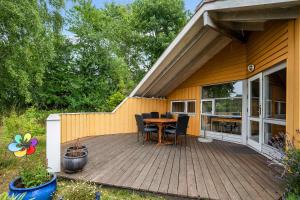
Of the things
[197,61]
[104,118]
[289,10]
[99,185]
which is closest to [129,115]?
[104,118]

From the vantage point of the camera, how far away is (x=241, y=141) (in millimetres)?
5906

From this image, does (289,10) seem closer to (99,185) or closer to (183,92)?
(99,185)

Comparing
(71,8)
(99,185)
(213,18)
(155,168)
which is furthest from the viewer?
(71,8)

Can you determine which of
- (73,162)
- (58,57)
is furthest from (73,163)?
(58,57)

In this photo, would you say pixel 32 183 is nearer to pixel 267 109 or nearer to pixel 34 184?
pixel 34 184

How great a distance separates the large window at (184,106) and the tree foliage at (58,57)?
265 cm

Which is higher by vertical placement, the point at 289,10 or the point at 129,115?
the point at 289,10

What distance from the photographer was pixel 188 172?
3.44 metres

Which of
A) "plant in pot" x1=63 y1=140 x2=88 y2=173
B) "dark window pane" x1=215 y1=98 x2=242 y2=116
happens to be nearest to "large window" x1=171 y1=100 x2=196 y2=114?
"dark window pane" x1=215 y1=98 x2=242 y2=116

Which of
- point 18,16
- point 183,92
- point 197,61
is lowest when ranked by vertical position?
point 183,92

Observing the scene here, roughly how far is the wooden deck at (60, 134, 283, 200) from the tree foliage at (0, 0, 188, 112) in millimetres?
4146

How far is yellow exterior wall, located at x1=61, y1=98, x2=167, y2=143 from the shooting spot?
20.2 feet

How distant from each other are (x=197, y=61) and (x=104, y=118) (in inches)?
174

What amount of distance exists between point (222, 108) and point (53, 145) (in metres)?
5.53
